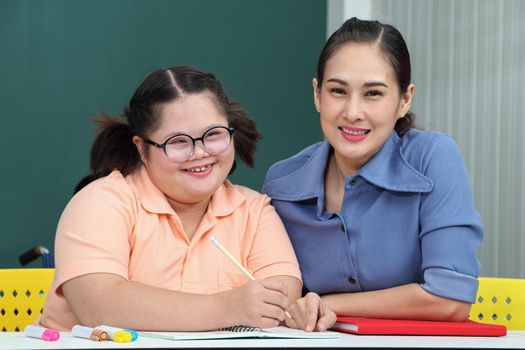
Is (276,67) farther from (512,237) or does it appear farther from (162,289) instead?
(162,289)

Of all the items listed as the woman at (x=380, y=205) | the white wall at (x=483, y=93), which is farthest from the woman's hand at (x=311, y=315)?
the white wall at (x=483, y=93)

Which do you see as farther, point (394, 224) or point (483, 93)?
point (483, 93)

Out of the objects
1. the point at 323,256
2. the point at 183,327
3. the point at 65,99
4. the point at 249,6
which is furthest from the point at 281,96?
the point at 183,327

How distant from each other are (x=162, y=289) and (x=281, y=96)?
10.6 ft

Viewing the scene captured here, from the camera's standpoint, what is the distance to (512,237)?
12.2ft

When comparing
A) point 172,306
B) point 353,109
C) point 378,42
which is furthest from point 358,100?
point 172,306

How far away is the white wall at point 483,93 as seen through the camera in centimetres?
368

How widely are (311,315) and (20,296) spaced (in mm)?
980

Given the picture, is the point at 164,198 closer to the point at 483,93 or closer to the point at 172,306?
the point at 172,306

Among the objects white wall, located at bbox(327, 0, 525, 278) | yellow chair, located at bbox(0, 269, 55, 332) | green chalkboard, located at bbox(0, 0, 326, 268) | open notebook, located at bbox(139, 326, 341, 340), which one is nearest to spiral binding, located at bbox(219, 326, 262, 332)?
open notebook, located at bbox(139, 326, 341, 340)

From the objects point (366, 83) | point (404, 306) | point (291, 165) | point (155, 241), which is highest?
point (366, 83)

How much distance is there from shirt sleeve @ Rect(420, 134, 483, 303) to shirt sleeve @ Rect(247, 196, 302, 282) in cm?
31

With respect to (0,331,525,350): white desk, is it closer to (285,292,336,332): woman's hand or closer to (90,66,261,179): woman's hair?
(285,292,336,332): woman's hand

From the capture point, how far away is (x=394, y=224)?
212cm
